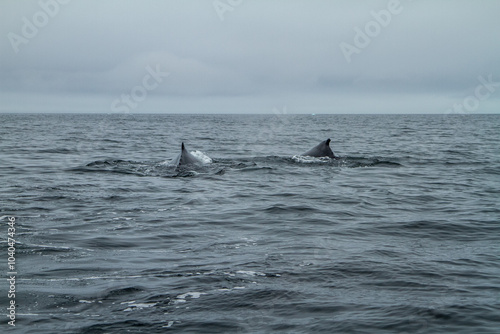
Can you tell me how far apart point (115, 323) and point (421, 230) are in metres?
7.55

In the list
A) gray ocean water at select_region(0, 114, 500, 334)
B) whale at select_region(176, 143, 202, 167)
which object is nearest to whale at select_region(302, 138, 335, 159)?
whale at select_region(176, 143, 202, 167)

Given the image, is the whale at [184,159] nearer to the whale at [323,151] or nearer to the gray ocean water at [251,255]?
the gray ocean water at [251,255]

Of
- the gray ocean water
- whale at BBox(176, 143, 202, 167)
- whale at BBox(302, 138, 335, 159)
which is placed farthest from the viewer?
whale at BBox(302, 138, 335, 159)

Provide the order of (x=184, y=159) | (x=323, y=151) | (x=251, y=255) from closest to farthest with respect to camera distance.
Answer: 1. (x=251, y=255)
2. (x=184, y=159)
3. (x=323, y=151)

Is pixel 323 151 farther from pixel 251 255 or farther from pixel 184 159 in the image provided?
pixel 251 255

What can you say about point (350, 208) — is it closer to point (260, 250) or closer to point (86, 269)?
point (260, 250)

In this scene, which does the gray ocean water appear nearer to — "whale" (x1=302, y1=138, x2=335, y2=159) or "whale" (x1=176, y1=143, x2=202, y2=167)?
"whale" (x1=176, y1=143, x2=202, y2=167)

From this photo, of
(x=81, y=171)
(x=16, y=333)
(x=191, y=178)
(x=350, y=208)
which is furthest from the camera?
(x=81, y=171)

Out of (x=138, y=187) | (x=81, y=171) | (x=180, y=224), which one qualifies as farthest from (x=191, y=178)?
(x=180, y=224)

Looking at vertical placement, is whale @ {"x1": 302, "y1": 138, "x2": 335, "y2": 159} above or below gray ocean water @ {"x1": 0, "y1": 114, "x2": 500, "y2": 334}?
above

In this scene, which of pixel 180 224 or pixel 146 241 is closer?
pixel 146 241

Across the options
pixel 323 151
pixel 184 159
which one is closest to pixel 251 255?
pixel 184 159

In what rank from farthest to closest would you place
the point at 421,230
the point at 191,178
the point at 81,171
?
the point at 81,171, the point at 191,178, the point at 421,230

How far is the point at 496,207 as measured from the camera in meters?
14.8
